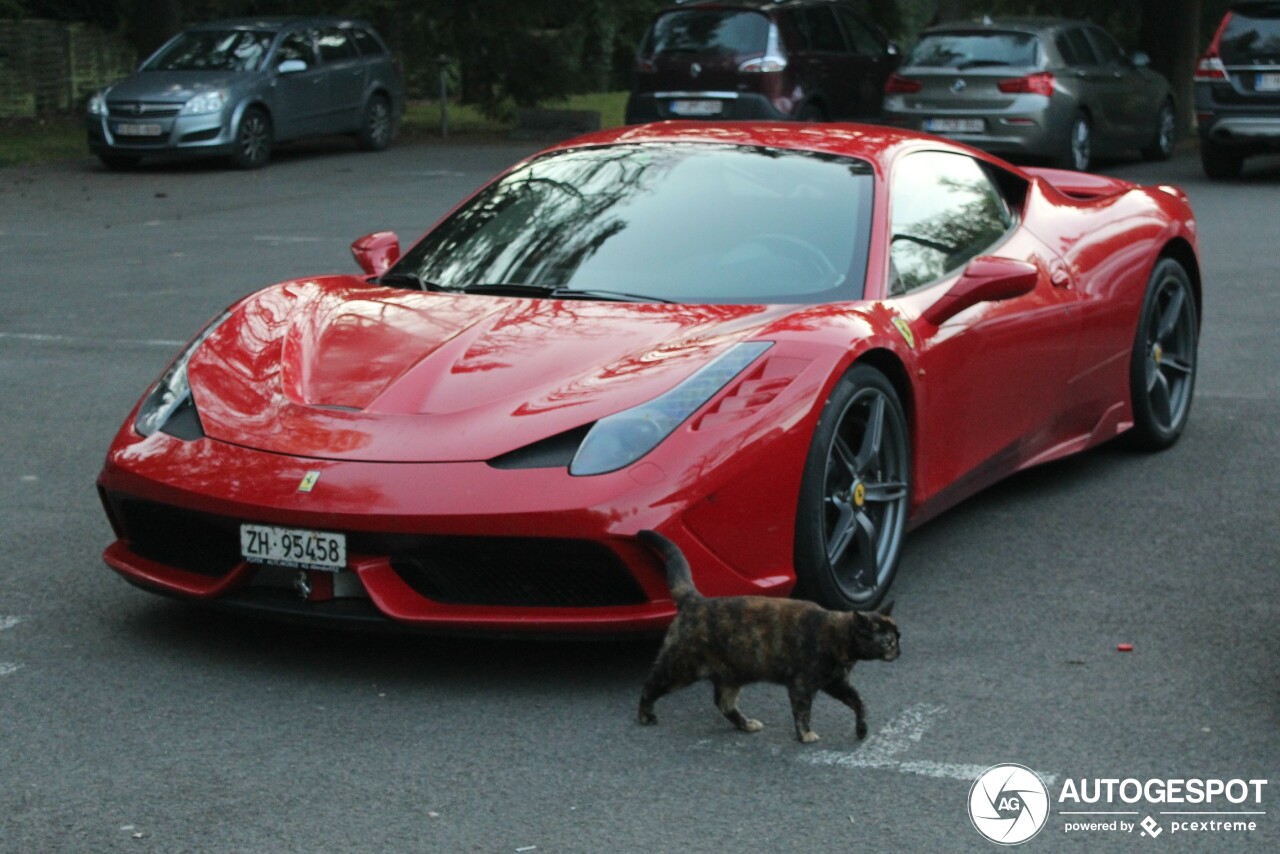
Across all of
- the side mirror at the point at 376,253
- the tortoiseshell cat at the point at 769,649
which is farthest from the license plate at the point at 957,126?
the tortoiseshell cat at the point at 769,649

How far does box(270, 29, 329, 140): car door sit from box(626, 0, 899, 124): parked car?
3940mm

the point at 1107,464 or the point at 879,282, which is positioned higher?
the point at 879,282

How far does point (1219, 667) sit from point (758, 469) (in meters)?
1.28

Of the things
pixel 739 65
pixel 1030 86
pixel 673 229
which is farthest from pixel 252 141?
pixel 673 229

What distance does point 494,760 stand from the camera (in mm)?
4156

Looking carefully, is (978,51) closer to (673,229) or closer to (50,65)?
(673,229)

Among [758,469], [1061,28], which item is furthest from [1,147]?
[758,469]

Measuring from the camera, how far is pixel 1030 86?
18.7 m

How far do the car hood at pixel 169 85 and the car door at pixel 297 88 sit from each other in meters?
0.63

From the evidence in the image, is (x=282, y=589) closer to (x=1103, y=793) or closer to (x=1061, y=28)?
(x=1103, y=793)

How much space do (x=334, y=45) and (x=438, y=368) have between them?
19025mm

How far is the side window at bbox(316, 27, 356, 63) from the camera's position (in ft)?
75.2

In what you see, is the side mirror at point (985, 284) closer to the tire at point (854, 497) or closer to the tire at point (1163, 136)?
the tire at point (854, 497)

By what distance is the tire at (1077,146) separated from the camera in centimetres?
1906
